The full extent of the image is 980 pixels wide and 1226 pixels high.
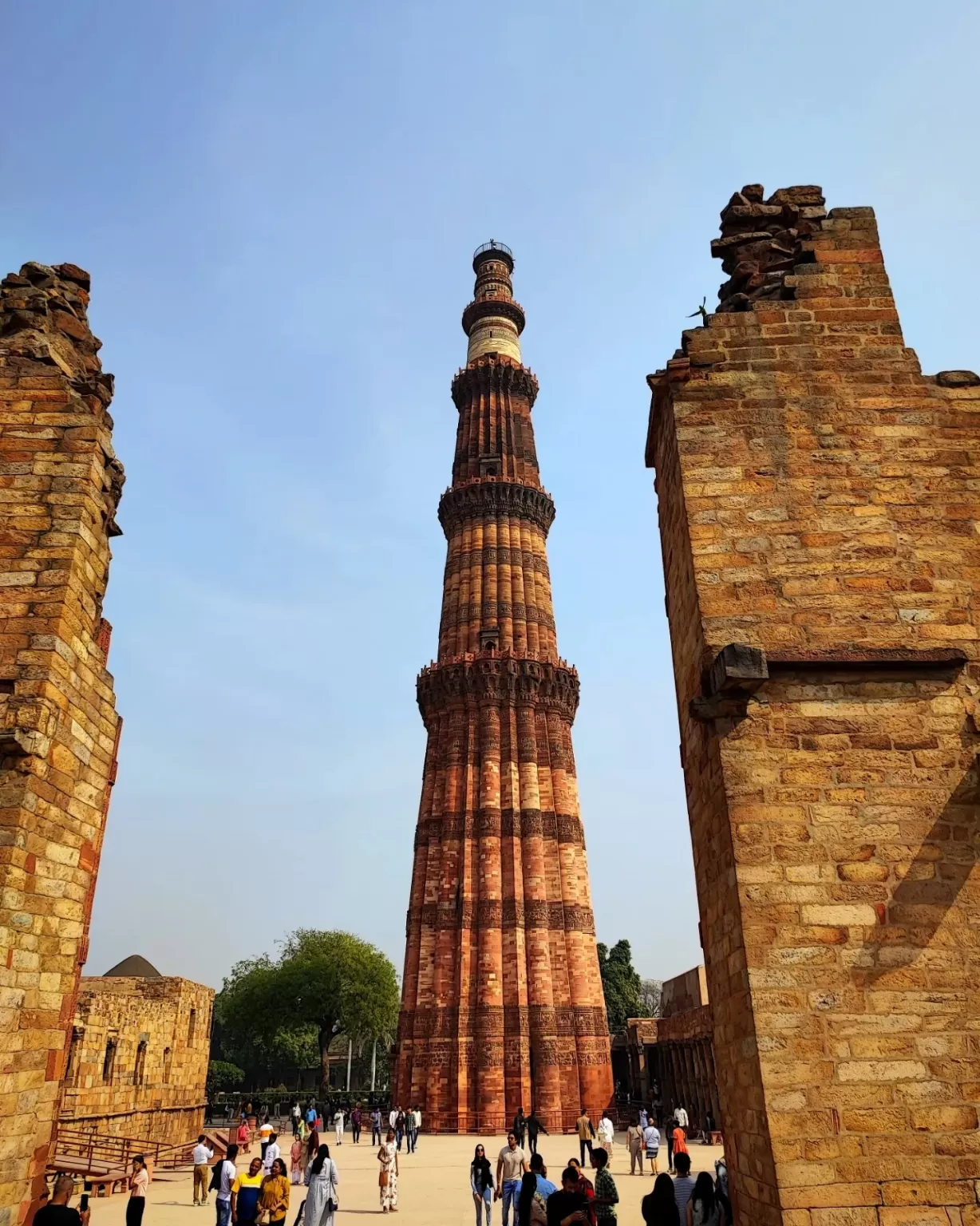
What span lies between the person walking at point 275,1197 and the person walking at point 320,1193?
22cm

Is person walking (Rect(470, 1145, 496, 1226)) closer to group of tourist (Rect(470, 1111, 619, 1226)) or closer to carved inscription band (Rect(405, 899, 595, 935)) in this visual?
group of tourist (Rect(470, 1111, 619, 1226))

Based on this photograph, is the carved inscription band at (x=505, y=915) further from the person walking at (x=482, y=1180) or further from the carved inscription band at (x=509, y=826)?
the person walking at (x=482, y=1180)

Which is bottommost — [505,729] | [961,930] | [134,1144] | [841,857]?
[134,1144]

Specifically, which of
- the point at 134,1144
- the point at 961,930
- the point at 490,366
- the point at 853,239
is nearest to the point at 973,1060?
the point at 961,930

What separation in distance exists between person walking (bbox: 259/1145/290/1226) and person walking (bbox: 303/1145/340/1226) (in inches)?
8.7

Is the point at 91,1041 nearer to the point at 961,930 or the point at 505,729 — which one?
the point at 505,729

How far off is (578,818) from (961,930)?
71.5 feet

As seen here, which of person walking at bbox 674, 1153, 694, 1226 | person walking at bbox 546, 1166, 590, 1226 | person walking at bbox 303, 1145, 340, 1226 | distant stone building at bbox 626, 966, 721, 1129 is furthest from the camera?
distant stone building at bbox 626, 966, 721, 1129

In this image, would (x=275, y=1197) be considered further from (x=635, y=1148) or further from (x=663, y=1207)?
(x=635, y=1148)

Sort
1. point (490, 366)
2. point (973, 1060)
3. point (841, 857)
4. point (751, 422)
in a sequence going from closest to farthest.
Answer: point (973, 1060)
point (841, 857)
point (751, 422)
point (490, 366)

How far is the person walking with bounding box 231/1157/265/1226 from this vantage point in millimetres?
7594

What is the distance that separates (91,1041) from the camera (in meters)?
18.9

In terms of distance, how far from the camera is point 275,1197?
25.5 ft

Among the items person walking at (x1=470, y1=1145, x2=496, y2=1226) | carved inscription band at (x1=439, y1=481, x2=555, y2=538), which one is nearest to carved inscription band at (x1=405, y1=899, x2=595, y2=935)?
carved inscription band at (x1=439, y1=481, x2=555, y2=538)
